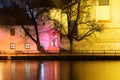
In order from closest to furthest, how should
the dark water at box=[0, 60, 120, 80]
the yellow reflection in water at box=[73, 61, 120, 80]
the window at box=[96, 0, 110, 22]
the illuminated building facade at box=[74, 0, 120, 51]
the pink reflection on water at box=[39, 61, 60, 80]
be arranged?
the pink reflection on water at box=[39, 61, 60, 80] < the dark water at box=[0, 60, 120, 80] < the yellow reflection in water at box=[73, 61, 120, 80] < the illuminated building facade at box=[74, 0, 120, 51] < the window at box=[96, 0, 110, 22]

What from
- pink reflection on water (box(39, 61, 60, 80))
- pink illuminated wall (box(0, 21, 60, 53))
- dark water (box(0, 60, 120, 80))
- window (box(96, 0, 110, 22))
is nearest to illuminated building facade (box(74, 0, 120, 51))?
window (box(96, 0, 110, 22))

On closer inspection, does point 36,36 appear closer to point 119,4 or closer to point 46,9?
point 46,9

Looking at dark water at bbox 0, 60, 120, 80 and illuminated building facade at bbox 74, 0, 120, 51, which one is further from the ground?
illuminated building facade at bbox 74, 0, 120, 51

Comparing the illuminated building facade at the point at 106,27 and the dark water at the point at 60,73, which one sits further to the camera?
the illuminated building facade at the point at 106,27

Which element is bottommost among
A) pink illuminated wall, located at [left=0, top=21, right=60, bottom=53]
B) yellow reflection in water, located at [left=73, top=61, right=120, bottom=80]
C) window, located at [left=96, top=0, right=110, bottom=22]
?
yellow reflection in water, located at [left=73, top=61, right=120, bottom=80]

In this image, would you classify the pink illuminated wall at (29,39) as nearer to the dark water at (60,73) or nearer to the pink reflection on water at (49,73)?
the dark water at (60,73)

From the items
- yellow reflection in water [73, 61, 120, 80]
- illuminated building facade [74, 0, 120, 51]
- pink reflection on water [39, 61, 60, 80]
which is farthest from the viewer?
illuminated building facade [74, 0, 120, 51]

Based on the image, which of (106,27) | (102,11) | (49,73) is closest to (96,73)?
(49,73)

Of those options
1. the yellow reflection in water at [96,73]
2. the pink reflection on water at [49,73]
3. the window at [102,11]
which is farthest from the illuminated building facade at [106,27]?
the pink reflection on water at [49,73]

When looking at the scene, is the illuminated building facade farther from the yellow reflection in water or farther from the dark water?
the yellow reflection in water

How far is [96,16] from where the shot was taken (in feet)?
244

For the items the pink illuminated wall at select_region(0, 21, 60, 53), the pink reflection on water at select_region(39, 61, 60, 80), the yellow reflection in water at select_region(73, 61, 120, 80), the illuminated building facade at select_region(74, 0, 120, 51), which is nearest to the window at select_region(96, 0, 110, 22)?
the illuminated building facade at select_region(74, 0, 120, 51)

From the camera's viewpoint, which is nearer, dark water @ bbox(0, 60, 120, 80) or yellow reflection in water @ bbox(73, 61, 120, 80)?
dark water @ bbox(0, 60, 120, 80)

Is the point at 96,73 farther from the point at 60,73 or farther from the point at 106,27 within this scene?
the point at 106,27
